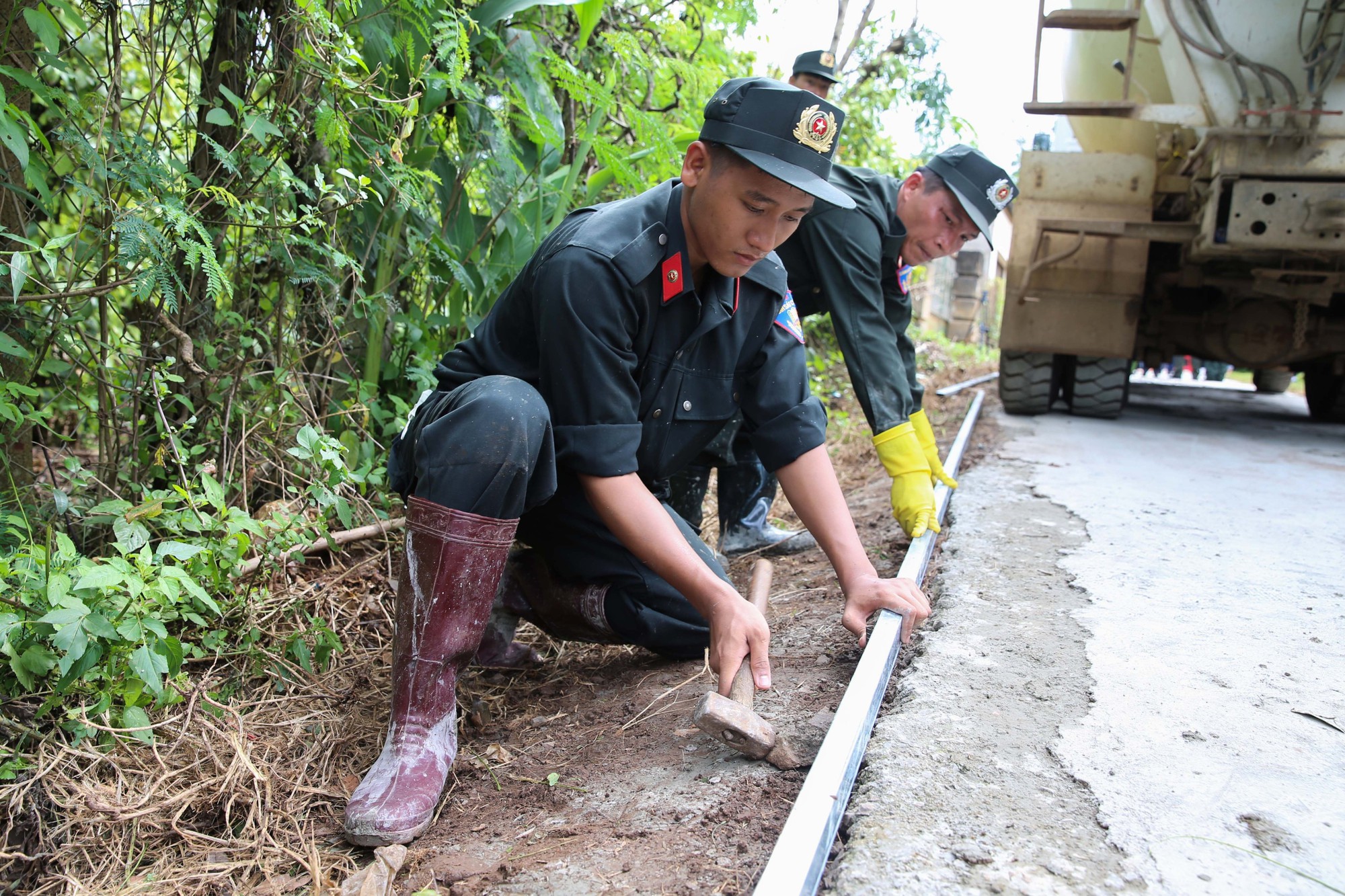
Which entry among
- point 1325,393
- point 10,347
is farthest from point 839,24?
point 10,347

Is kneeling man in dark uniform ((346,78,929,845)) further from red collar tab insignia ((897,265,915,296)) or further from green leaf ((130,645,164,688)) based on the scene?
red collar tab insignia ((897,265,915,296))

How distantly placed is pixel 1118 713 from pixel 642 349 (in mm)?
1129

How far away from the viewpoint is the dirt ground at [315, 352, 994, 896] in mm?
1451

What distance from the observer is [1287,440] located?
5664mm

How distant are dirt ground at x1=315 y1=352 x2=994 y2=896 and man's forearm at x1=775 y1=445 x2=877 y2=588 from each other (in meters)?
0.22

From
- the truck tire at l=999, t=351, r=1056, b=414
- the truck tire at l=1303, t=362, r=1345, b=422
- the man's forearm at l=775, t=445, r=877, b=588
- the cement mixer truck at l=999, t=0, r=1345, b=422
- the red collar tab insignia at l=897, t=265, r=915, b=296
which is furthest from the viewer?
the truck tire at l=1303, t=362, r=1345, b=422

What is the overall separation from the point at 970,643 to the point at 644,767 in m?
0.79

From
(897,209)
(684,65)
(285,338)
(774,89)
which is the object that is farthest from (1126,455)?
(285,338)

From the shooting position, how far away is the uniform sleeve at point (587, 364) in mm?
1773

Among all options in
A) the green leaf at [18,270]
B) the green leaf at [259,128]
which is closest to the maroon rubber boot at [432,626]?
the green leaf at [18,270]

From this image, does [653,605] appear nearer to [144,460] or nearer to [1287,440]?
[144,460]

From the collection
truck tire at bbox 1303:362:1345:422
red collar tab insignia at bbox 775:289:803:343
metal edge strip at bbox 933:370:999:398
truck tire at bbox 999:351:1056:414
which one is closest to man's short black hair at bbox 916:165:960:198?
red collar tab insignia at bbox 775:289:803:343

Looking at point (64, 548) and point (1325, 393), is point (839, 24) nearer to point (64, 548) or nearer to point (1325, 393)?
point (1325, 393)

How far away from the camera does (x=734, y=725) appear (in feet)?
5.15
